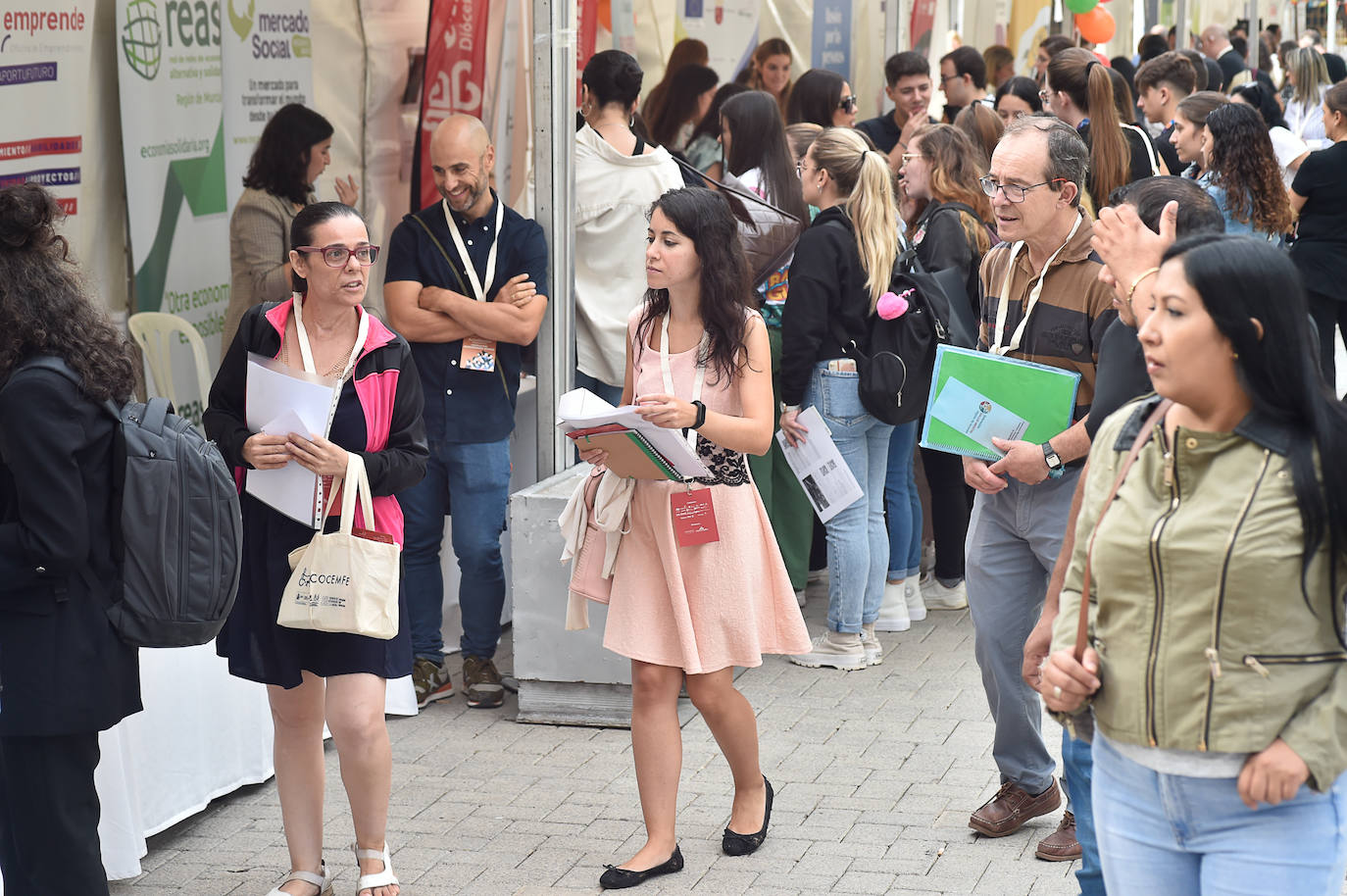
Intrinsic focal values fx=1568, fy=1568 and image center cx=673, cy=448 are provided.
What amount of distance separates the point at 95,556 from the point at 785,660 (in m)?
3.48

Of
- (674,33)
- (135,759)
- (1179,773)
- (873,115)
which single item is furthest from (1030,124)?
(873,115)

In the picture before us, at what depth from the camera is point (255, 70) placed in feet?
19.0

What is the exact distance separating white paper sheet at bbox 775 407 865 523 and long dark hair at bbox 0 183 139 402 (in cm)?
305

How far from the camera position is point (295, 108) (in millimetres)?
5953

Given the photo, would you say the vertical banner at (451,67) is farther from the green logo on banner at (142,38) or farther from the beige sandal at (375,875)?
the beige sandal at (375,875)

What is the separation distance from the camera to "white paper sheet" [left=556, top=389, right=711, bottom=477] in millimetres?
3881

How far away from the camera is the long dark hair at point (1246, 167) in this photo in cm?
754

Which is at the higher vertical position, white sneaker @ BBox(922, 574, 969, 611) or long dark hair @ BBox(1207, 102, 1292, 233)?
long dark hair @ BBox(1207, 102, 1292, 233)

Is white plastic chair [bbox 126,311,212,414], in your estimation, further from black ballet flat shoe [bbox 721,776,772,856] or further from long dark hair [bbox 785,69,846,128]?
long dark hair [bbox 785,69,846,128]

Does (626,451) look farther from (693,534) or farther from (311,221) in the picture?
(311,221)

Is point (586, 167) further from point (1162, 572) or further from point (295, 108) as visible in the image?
point (1162, 572)

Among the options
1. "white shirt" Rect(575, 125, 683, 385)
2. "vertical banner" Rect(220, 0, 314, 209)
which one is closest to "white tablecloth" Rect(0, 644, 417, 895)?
"vertical banner" Rect(220, 0, 314, 209)

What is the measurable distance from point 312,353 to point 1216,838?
2.50m

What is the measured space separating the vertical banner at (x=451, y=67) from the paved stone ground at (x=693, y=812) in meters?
2.38
